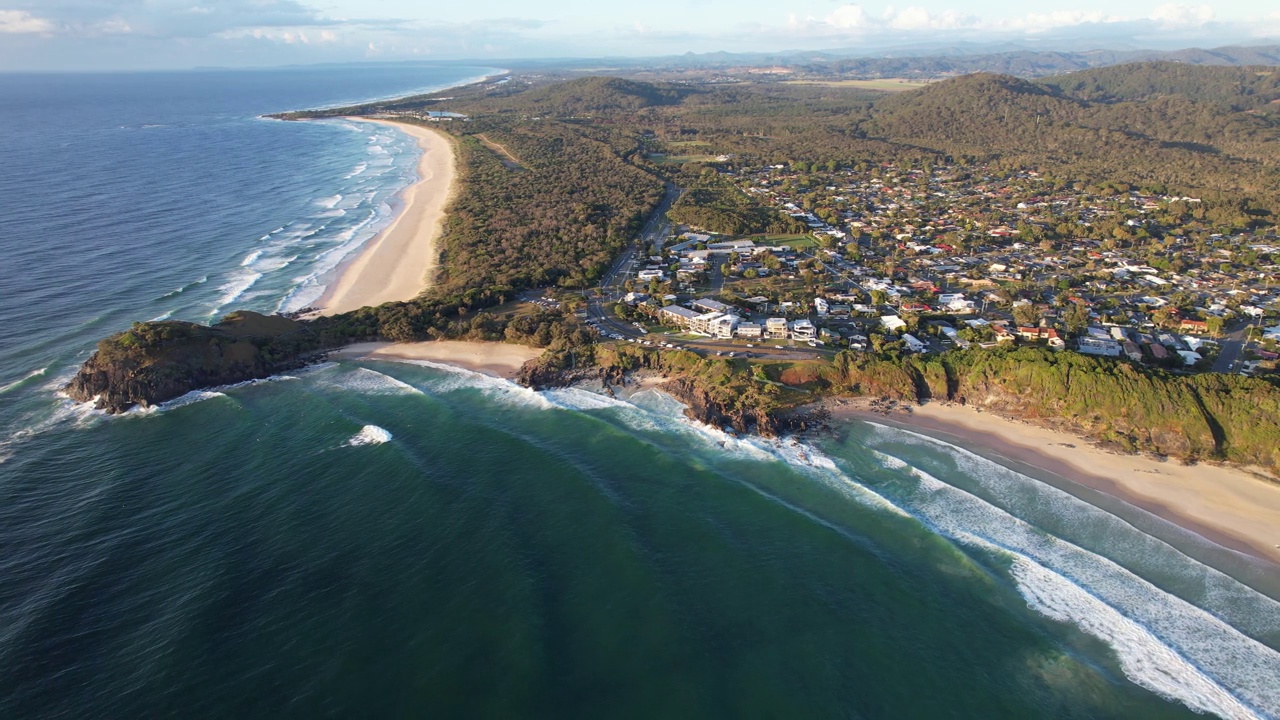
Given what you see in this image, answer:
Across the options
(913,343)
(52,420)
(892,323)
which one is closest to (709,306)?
(892,323)

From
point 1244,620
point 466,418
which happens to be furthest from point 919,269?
point 466,418

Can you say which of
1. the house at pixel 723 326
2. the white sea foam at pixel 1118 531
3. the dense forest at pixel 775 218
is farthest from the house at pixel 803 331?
the white sea foam at pixel 1118 531

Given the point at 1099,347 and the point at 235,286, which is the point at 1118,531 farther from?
the point at 235,286

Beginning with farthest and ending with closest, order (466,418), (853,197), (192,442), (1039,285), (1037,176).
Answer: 1. (1037,176)
2. (853,197)
3. (1039,285)
4. (466,418)
5. (192,442)

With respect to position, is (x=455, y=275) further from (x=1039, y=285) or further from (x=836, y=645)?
(x=1039, y=285)

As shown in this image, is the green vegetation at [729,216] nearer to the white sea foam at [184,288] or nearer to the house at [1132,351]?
the house at [1132,351]

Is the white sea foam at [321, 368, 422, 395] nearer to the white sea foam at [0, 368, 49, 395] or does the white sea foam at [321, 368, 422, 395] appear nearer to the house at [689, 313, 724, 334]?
the white sea foam at [0, 368, 49, 395]
